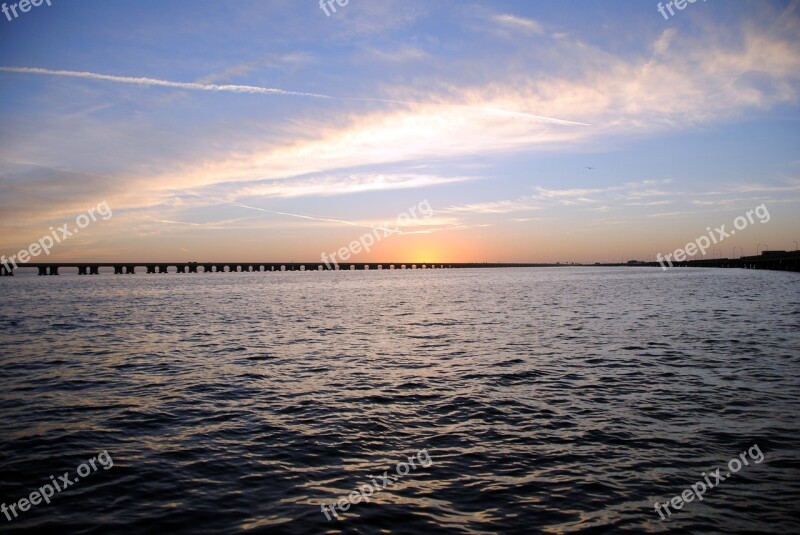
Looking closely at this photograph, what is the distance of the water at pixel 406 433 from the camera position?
8.40 metres

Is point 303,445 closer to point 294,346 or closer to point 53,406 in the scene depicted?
point 53,406

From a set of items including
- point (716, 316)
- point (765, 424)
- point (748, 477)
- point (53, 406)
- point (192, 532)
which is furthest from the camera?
point (716, 316)

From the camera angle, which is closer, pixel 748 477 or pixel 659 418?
pixel 748 477

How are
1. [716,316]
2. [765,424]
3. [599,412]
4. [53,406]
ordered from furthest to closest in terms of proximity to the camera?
[716,316], [53,406], [599,412], [765,424]

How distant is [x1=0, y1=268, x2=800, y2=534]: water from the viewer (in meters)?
8.40

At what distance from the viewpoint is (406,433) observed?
12.6 m

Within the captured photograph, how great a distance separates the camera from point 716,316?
40.0m

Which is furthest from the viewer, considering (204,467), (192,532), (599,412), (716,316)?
(716,316)

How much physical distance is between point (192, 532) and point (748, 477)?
10.2 metres

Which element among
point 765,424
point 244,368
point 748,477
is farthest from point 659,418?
point 244,368

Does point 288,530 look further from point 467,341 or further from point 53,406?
point 467,341

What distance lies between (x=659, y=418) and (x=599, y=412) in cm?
151

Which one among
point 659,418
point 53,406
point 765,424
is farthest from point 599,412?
point 53,406

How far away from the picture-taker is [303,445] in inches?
463
